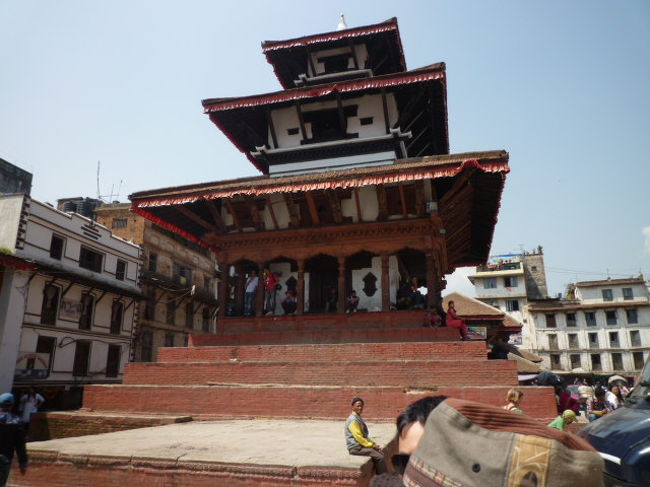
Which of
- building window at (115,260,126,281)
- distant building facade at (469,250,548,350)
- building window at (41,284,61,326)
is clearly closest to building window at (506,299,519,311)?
distant building facade at (469,250,548,350)

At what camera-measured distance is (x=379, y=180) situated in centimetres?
1145

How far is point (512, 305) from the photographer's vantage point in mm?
56500

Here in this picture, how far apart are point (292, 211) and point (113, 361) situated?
2017cm

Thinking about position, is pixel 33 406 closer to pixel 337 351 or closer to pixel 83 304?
pixel 83 304

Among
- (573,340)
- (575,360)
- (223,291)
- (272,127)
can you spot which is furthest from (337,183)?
(575,360)

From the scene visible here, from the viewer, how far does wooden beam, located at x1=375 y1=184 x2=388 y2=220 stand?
12508mm

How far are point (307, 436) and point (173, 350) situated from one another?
6.51 meters

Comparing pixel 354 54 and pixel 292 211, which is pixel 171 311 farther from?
pixel 354 54

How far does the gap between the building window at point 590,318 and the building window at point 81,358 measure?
5028cm

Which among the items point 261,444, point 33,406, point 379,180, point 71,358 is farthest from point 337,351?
point 71,358

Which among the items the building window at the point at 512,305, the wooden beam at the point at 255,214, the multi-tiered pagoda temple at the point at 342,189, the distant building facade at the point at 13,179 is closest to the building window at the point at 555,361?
the building window at the point at 512,305

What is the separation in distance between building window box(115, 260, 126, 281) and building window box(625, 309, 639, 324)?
5115 cm

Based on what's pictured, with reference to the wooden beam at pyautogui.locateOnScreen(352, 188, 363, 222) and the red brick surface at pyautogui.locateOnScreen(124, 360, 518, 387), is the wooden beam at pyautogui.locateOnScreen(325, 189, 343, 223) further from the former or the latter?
the red brick surface at pyautogui.locateOnScreen(124, 360, 518, 387)

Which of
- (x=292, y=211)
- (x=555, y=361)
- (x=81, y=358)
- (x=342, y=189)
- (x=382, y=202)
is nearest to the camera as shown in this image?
(x=382, y=202)
